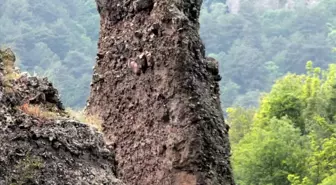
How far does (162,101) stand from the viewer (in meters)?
10.4

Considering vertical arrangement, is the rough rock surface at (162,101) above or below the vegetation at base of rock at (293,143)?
below

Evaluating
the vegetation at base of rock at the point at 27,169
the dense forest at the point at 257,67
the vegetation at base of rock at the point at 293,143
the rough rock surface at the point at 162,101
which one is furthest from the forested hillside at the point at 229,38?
the vegetation at base of rock at the point at 27,169

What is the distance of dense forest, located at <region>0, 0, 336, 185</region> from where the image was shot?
89.2 feet

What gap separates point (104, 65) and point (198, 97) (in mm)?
2031

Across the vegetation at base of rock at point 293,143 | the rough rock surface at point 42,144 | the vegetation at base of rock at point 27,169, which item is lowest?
the vegetation at base of rock at point 27,169

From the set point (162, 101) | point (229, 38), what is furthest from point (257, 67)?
point (162, 101)

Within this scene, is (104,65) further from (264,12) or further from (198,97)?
(264,12)

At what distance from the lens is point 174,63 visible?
1036 cm

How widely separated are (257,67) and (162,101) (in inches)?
3030

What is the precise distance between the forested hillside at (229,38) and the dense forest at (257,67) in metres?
0.12

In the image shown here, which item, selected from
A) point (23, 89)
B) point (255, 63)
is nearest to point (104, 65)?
point (23, 89)

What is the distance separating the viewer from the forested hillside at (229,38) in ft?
174

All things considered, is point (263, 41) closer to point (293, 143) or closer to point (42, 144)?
point (293, 143)

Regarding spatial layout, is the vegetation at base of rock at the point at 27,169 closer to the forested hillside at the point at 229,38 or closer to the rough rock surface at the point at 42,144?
the rough rock surface at the point at 42,144
